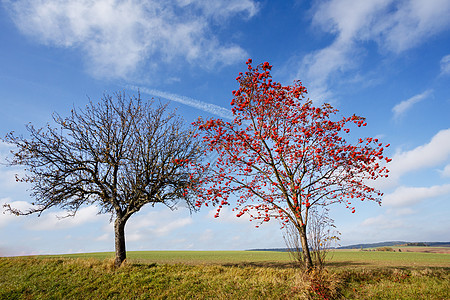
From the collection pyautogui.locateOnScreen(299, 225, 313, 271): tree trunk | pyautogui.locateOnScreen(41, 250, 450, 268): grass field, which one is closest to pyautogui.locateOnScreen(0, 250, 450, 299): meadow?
pyautogui.locateOnScreen(299, 225, 313, 271): tree trunk

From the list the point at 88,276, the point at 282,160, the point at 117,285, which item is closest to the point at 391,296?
the point at 282,160

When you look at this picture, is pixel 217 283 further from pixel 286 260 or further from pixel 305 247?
pixel 286 260

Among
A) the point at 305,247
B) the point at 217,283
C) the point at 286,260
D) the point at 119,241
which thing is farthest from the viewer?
the point at 286,260

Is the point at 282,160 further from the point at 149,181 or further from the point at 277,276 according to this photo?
the point at 149,181

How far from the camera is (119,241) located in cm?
1616

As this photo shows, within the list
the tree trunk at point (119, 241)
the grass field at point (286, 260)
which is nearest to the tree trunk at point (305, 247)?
the grass field at point (286, 260)

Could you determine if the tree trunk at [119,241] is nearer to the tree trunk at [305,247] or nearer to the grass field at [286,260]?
the grass field at [286,260]

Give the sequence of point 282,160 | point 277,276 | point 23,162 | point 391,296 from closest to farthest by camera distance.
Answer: point 391,296 → point 277,276 → point 282,160 → point 23,162

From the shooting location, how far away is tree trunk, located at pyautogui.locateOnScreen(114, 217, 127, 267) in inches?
622

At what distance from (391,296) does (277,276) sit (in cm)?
450

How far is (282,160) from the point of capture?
505 inches

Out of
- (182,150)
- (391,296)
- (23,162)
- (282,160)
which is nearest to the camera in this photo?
(391,296)

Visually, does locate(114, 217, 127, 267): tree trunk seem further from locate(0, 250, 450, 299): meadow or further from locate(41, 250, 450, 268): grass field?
locate(41, 250, 450, 268): grass field

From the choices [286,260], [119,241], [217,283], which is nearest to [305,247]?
[217,283]
